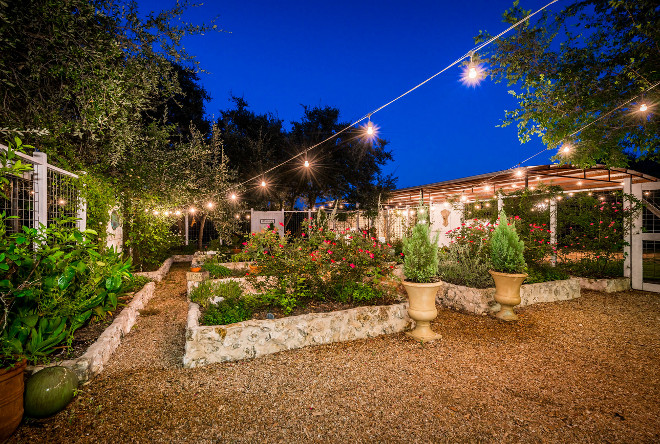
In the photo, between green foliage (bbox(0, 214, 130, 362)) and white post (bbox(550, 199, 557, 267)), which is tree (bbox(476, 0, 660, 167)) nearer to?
white post (bbox(550, 199, 557, 267))

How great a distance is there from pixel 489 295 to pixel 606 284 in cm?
376

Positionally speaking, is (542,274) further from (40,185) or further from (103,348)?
(40,185)

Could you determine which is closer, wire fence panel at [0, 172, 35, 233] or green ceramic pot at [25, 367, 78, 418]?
green ceramic pot at [25, 367, 78, 418]

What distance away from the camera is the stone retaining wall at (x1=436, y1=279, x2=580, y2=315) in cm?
539

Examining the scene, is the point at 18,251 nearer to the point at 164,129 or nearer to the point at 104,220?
the point at 104,220

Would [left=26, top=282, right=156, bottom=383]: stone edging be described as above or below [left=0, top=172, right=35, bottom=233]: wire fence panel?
below

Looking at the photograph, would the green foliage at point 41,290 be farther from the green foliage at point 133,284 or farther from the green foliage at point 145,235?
the green foliage at point 145,235

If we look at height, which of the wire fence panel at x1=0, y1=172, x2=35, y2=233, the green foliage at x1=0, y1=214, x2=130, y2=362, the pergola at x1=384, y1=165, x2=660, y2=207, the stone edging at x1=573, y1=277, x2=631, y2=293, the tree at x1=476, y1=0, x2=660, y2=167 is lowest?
the stone edging at x1=573, y1=277, x2=631, y2=293

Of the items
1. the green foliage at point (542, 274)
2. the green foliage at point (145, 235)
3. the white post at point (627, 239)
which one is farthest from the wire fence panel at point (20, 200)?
the white post at point (627, 239)

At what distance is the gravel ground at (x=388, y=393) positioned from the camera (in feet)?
7.50

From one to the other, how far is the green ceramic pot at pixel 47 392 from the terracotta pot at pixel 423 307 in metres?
3.60

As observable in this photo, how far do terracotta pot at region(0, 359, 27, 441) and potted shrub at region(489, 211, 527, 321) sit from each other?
5754 mm

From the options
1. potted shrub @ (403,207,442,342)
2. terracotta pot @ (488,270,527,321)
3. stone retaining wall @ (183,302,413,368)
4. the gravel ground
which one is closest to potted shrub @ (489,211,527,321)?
terracotta pot @ (488,270,527,321)

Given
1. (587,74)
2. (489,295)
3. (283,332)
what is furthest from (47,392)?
(587,74)
